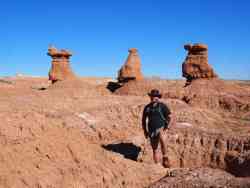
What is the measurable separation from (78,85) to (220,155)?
54.3ft

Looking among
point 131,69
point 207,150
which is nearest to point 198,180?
point 207,150

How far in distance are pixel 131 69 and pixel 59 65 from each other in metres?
5.32

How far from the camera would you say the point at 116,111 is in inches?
408

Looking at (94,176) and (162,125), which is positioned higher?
(162,125)

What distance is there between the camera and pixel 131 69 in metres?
24.0

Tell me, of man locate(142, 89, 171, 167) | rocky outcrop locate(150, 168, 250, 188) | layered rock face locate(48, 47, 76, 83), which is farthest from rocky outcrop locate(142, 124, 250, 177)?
layered rock face locate(48, 47, 76, 83)

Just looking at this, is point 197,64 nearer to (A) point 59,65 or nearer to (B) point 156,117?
(A) point 59,65

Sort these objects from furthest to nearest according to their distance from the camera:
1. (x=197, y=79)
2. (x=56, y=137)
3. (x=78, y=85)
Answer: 1. (x=78, y=85)
2. (x=197, y=79)
3. (x=56, y=137)

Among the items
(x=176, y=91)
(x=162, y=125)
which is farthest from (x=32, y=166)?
(x=176, y=91)

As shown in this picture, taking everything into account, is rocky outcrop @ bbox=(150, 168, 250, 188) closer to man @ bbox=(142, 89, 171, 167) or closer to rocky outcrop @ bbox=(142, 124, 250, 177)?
man @ bbox=(142, 89, 171, 167)

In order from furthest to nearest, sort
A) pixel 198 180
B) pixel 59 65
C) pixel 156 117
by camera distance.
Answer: pixel 59 65
pixel 156 117
pixel 198 180

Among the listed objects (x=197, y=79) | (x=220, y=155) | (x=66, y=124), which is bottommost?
(x=220, y=155)

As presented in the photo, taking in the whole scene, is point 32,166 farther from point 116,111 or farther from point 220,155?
point 116,111

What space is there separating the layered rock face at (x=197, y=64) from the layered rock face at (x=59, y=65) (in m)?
8.62
